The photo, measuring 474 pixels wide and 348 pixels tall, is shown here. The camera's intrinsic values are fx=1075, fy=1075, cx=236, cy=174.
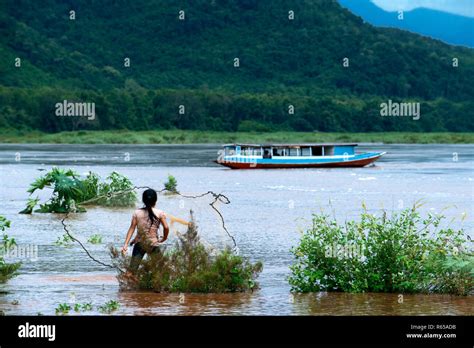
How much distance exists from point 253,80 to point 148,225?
7109 inches

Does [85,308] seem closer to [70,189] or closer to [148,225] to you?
[148,225]

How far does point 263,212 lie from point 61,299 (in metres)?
22.1

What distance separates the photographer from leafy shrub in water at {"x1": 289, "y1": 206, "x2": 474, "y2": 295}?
15828 mm

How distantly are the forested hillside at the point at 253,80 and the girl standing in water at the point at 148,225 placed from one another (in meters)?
143

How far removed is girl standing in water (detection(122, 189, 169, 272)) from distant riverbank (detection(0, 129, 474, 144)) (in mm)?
135725

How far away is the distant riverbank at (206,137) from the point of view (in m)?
157

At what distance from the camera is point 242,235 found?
93.6 ft

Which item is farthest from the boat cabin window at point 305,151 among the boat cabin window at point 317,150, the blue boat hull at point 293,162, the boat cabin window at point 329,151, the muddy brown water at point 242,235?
the muddy brown water at point 242,235

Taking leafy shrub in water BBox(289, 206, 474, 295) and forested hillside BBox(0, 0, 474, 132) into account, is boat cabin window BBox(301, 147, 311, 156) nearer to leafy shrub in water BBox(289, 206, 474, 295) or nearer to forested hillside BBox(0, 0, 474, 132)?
leafy shrub in water BBox(289, 206, 474, 295)

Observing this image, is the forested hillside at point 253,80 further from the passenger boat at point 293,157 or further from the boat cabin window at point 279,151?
the passenger boat at point 293,157

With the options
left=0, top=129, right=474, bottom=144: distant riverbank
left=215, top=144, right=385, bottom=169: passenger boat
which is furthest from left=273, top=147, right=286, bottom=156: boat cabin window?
left=0, top=129, right=474, bottom=144: distant riverbank

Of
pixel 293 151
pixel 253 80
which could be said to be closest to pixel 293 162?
pixel 293 151
